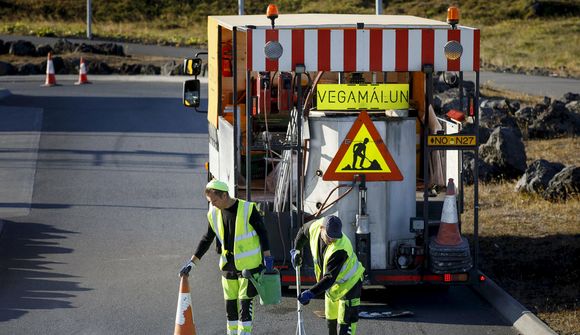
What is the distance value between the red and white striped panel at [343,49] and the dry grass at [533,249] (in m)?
2.49

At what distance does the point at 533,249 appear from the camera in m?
13.3

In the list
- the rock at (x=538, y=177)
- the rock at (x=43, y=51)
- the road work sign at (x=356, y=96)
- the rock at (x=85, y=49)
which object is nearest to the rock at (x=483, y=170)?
the rock at (x=538, y=177)

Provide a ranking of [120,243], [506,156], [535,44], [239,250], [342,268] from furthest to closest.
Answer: [535,44] < [506,156] < [120,243] < [239,250] < [342,268]

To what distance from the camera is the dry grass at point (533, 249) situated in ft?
36.5

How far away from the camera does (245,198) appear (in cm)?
1195

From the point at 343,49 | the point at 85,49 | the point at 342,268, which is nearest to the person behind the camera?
the point at 342,268

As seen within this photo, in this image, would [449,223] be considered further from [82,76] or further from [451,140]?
[82,76]

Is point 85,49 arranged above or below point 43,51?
above

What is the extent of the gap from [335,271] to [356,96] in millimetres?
2401

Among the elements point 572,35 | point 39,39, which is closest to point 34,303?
point 39,39

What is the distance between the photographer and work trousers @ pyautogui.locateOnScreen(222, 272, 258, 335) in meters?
9.66

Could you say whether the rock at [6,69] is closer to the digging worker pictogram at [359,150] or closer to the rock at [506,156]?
the rock at [506,156]

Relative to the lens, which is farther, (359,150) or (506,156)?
(506,156)

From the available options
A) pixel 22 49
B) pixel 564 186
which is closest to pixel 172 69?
pixel 22 49
